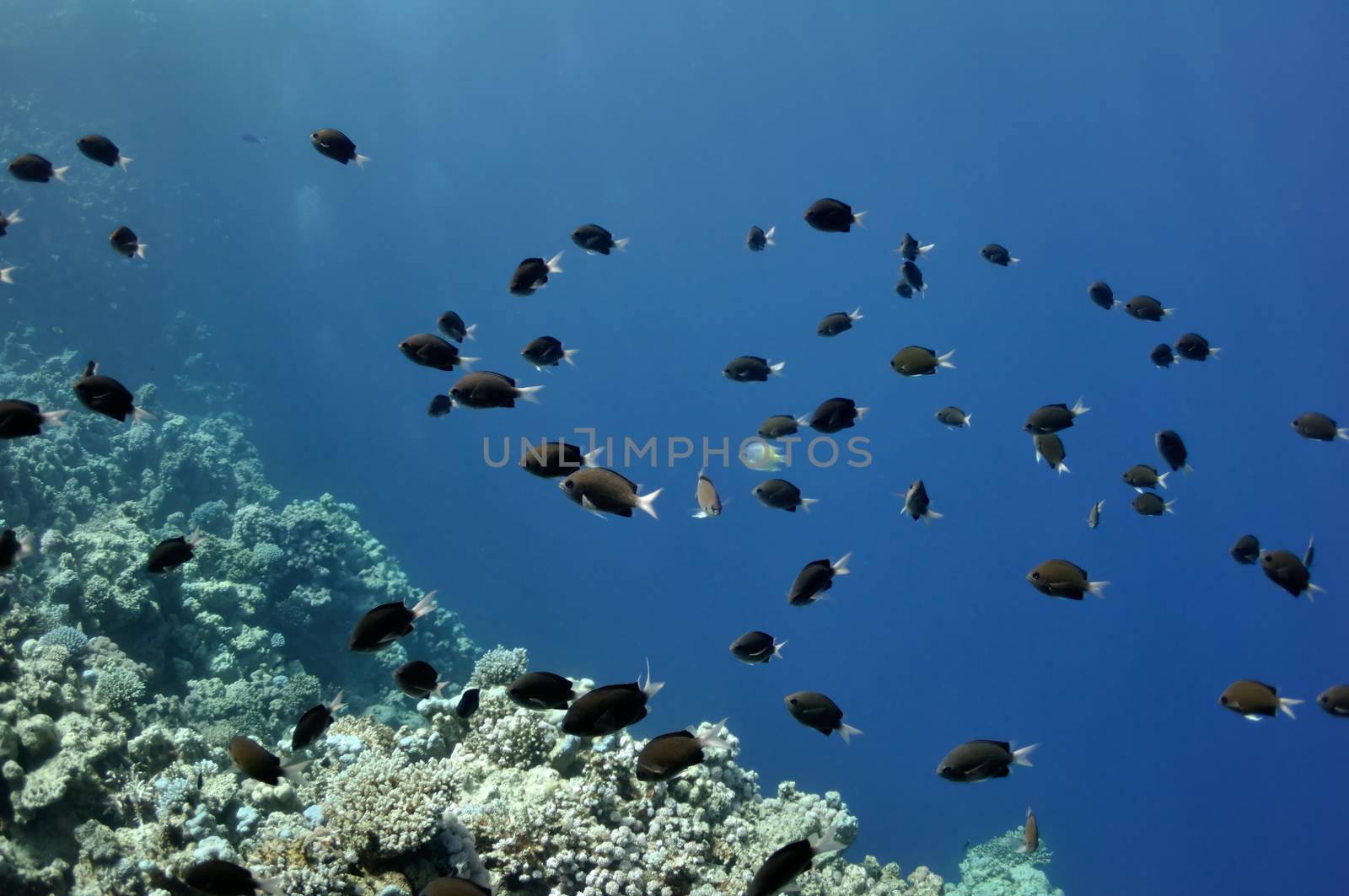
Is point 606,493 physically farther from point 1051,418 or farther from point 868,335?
point 868,335

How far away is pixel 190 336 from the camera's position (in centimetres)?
3516

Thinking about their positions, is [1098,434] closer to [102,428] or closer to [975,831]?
[975,831]

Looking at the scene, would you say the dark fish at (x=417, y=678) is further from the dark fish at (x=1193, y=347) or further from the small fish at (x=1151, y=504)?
the dark fish at (x=1193, y=347)

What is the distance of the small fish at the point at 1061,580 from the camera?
16.1ft

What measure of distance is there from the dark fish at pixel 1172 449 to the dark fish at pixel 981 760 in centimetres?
531

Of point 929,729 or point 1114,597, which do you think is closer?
point 929,729

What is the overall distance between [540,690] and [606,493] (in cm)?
118

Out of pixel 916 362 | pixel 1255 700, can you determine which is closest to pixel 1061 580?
pixel 1255 700

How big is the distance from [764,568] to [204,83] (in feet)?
202

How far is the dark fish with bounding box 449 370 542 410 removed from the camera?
4.82m

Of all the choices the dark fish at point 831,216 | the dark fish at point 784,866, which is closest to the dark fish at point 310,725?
the dark fish at point 784,866

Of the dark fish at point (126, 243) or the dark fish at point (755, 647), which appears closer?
the dark fish at point (755, 647)

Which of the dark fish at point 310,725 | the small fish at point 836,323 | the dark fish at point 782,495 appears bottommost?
the dark fish at point 310,725

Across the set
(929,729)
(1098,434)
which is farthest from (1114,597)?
(929,729)
